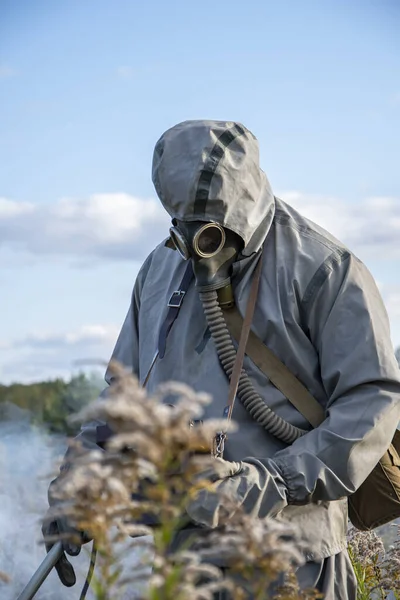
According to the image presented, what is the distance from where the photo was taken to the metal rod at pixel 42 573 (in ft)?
10.4

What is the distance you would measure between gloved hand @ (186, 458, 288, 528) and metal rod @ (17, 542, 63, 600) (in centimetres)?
58

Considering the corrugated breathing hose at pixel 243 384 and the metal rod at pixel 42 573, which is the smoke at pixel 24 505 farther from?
the corrugated breathing hose at pixel 243 384

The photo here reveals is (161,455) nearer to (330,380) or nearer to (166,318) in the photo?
(330,380)

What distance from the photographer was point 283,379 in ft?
11.0

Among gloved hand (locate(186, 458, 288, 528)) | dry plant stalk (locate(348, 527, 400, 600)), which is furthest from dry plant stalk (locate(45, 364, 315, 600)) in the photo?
dry plant stalk (locate(348, 527, 400, 600))

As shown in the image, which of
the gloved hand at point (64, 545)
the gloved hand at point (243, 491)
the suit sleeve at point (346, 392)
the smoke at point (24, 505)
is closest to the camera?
the gloved hand at point (243, 491)

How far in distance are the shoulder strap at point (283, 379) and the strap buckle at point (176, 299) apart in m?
0.28

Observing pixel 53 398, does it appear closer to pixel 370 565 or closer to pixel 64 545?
pixel 370 565

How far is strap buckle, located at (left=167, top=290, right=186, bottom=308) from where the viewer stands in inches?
142

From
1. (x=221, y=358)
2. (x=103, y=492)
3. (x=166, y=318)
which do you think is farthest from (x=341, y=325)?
(x=103, y=492)

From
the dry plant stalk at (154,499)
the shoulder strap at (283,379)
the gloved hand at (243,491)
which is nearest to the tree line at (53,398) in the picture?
the shoulder strap at (283,379)

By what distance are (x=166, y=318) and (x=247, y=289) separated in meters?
0.33

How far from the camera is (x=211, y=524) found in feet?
9.46

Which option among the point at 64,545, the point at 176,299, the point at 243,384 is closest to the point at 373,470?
the point at 243,384
